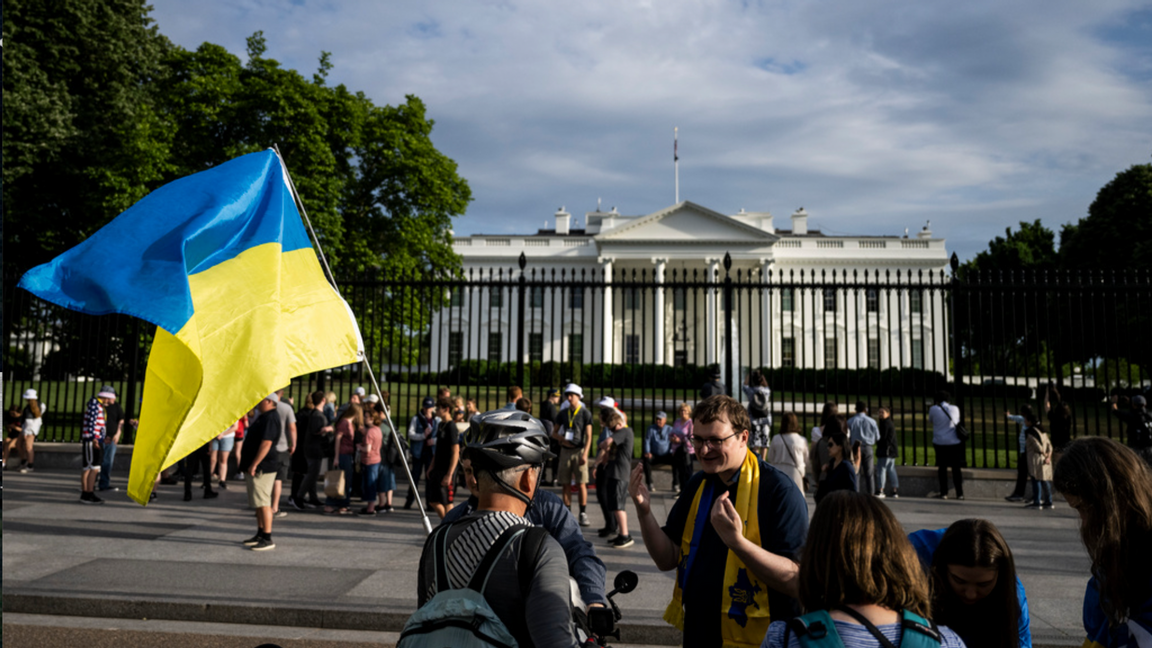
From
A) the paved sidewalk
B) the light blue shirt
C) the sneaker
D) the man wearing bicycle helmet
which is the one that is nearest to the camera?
the man wearing bicycle helmet

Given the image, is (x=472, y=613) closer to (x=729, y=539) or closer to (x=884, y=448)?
(x=729, y=539)

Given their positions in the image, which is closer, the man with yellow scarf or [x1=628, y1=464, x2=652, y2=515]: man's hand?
the man with yellow scarf

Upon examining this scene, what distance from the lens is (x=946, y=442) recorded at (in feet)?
36.7

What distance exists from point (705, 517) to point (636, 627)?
2726 mm

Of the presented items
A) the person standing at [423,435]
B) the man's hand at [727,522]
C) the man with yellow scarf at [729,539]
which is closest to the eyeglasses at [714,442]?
the man with yellow scarf at [729,539]

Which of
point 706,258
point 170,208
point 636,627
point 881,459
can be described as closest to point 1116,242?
point 706,258

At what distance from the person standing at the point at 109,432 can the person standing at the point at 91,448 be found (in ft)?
1.42

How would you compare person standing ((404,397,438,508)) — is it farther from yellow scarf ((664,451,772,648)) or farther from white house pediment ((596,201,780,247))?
white house pediment ((596,201,780,247))

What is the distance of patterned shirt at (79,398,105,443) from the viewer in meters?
10.4

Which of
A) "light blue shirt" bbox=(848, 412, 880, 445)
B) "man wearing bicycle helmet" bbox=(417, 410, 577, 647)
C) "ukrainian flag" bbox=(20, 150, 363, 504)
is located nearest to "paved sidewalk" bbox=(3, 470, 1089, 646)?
"light blue shirt" bbox=(848, 412, 880, 445)

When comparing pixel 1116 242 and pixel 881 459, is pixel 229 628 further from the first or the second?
pixel 1116 242

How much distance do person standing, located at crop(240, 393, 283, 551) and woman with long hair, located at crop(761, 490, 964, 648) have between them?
7005 millimetres

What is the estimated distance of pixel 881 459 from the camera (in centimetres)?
1130

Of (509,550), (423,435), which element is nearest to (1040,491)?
(423,435)
